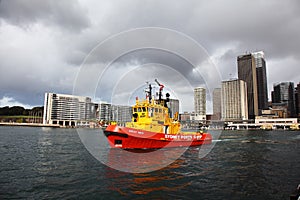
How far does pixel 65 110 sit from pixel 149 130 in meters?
164

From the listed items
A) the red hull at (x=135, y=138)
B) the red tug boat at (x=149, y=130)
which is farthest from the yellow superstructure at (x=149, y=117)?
the red hull at (x=135, y=138)

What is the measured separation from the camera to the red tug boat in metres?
25.9

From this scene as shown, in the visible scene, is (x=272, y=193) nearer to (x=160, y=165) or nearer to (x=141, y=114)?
(x=160, y=165)

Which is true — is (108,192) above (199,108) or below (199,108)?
below

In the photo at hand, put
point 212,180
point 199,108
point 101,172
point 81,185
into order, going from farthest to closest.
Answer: point 199,108 → point 101,172 → point 212,180 → point 81,185

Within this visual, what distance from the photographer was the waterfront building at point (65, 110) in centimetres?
17425

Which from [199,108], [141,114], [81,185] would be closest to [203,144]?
[199,108]

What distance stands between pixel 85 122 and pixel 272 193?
18121 centimetres

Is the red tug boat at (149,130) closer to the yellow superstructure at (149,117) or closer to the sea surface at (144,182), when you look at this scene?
the yellow superstructure at (149,117)

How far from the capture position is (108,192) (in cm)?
1195

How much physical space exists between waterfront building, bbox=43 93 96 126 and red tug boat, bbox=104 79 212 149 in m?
148

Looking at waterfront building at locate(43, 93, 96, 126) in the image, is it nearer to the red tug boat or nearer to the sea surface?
the red tug boat

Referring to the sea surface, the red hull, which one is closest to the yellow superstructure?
the red hull

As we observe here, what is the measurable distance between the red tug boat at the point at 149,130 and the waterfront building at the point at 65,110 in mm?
148386
